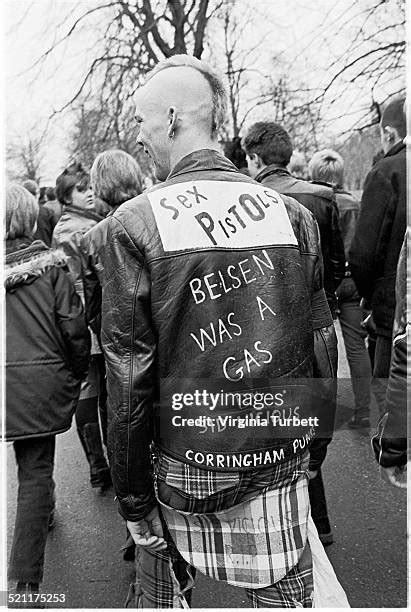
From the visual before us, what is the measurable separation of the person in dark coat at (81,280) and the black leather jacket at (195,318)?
1.67 metres

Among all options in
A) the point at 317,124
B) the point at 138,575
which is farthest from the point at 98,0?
the point at 138,575

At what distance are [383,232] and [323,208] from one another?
34 cm

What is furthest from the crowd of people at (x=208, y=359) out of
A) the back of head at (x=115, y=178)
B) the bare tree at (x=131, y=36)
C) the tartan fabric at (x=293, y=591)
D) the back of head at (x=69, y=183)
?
the bare tree at (x=131, y=36)

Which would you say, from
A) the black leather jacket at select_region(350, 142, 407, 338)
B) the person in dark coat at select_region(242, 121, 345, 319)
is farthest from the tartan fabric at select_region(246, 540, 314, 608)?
the black leather jacket at select_region(350, 142, 407, 338)

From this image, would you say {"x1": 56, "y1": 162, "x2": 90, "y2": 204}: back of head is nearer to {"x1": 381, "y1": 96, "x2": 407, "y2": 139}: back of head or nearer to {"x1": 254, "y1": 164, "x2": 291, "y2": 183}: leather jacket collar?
{"x1": 254, "y1": 164, "x2": 291, "y2": 183}: leather jacket collar

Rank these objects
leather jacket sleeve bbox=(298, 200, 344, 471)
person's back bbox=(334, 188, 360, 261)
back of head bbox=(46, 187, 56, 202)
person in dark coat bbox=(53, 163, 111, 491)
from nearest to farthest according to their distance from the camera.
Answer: leather jacket sleeve bbox=(298, 200, 344, 471), person in dark coat bbox=(53, 163, 111, 491), person's back bbox=(334, 188, 360, 261), back of head bbox=(46, 187, 56, 202)

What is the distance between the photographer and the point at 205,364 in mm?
1362

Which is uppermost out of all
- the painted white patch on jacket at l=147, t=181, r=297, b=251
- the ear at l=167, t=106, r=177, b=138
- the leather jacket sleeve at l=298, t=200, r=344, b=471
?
the ear at l=167, t=106, r=177, b=138

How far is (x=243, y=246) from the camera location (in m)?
1.38

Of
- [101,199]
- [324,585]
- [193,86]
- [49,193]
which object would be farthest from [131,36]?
[324,585]

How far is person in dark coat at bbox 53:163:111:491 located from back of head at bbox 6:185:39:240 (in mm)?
Result: 590

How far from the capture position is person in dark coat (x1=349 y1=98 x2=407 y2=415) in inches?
103

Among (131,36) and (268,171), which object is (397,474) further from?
(131,36)

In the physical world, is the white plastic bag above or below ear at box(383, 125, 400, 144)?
below
